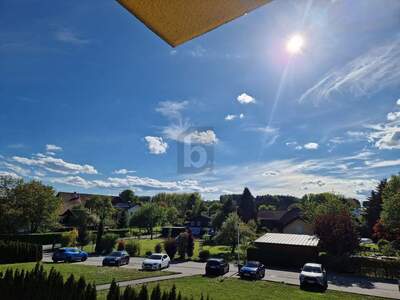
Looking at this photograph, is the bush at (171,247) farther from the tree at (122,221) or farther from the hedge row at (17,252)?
the tree at (122,221)

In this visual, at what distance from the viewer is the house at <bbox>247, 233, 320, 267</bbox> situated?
28.0 m

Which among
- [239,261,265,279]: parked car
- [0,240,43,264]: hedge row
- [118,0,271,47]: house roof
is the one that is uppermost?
[118,0,271,47]: house roof

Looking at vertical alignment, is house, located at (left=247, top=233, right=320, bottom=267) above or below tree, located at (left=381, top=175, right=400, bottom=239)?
below

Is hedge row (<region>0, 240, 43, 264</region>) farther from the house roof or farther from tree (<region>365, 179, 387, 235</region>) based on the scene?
tree (<region>365, 179, 387, 235</region>)

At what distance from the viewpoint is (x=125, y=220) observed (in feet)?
222

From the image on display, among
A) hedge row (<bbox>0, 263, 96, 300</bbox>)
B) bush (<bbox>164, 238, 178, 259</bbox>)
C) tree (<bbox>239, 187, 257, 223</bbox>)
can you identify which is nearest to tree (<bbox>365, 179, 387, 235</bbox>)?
tree (<bbox>239, 187, 257, 223</bbox>)

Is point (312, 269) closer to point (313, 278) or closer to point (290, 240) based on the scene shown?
point (313, 278)

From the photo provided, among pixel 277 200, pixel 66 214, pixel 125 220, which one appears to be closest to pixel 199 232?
pixel 125 220

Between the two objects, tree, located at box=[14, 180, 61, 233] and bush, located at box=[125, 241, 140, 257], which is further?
tree, located at box=[14, 180, 61, 233]

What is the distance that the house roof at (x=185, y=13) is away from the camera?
1.72 metres

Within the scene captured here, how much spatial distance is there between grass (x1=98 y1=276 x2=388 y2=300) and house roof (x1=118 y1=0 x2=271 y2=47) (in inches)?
608

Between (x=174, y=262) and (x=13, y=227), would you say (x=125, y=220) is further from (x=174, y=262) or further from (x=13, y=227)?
(x=174, y=262)

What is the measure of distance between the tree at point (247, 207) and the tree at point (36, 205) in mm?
41425

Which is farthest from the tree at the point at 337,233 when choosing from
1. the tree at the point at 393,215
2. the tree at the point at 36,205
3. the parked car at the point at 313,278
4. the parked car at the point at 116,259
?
the tree at the point at 36,205
